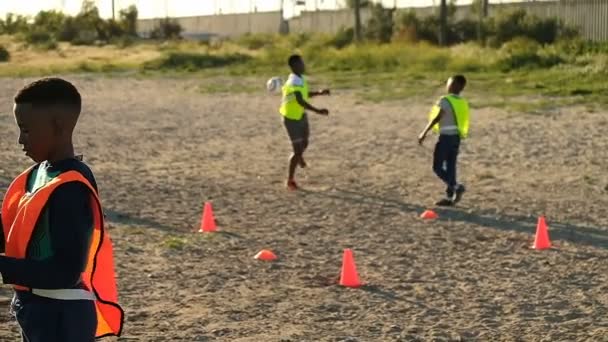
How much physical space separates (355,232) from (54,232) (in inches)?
296

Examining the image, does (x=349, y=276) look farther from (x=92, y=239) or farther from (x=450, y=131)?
(x=92, y=239)

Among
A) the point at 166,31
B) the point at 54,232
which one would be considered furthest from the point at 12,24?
the point at 54,232

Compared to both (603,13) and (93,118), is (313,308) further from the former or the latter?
(603,13)

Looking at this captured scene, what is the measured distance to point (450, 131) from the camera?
42.3ft

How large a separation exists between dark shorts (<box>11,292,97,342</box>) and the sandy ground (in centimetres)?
318

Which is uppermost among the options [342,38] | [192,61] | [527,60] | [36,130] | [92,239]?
[36,130]

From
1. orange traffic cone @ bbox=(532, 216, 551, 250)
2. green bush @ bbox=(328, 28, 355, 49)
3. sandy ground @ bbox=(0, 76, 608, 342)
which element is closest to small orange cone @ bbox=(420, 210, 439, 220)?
sandy ground @ bbox=(0, 76, 608, 342)

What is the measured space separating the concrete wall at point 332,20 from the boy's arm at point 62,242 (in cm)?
4635

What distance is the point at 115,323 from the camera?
4230 mm

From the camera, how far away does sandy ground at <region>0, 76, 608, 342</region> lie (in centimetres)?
773

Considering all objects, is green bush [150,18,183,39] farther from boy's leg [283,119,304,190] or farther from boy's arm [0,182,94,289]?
A: boy's arm [0,182,94,289]

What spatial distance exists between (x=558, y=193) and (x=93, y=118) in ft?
42.5

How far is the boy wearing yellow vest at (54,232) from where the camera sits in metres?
3.84

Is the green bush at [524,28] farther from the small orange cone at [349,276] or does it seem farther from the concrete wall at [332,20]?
the small orange cone at [349,276]
